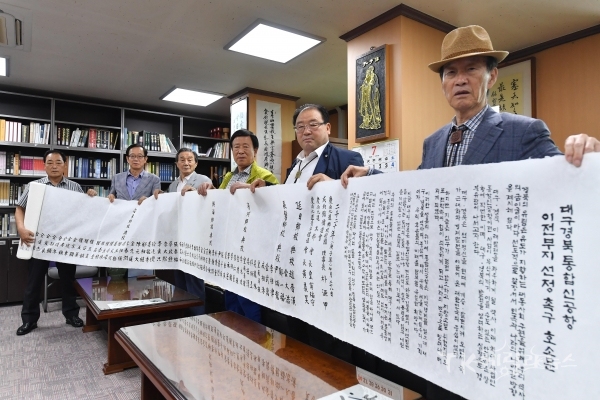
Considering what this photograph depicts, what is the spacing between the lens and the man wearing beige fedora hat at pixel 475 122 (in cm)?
107

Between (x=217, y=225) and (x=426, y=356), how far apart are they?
3.85 ft

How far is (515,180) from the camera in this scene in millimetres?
780

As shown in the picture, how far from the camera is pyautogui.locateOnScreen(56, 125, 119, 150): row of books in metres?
4.75

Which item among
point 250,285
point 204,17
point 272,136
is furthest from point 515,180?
point 272,136

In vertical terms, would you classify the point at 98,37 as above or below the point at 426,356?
above

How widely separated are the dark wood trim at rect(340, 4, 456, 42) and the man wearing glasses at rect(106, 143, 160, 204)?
6.64ft

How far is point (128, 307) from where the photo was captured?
2117mm

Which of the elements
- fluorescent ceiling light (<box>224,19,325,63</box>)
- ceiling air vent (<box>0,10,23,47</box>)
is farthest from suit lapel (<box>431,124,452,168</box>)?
ceiling air vent (<box>0,10,23,47</box>)

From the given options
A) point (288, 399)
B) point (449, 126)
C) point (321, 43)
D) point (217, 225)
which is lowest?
point (288, 399)

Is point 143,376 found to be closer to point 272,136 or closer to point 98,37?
point 98,37

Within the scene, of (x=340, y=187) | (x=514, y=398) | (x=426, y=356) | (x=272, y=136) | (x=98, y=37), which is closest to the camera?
(x=514, y=398)

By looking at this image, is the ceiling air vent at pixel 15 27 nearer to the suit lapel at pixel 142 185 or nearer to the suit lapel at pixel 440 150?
the suit lapel at pixel 142 185

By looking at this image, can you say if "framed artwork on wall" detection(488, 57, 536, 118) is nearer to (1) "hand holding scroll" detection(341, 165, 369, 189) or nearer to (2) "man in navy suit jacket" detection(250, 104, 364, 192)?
(2) "man in navy suit jacket" detection(250, 104, 364, 192)

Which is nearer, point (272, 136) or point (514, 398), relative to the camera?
point (514, 398)
